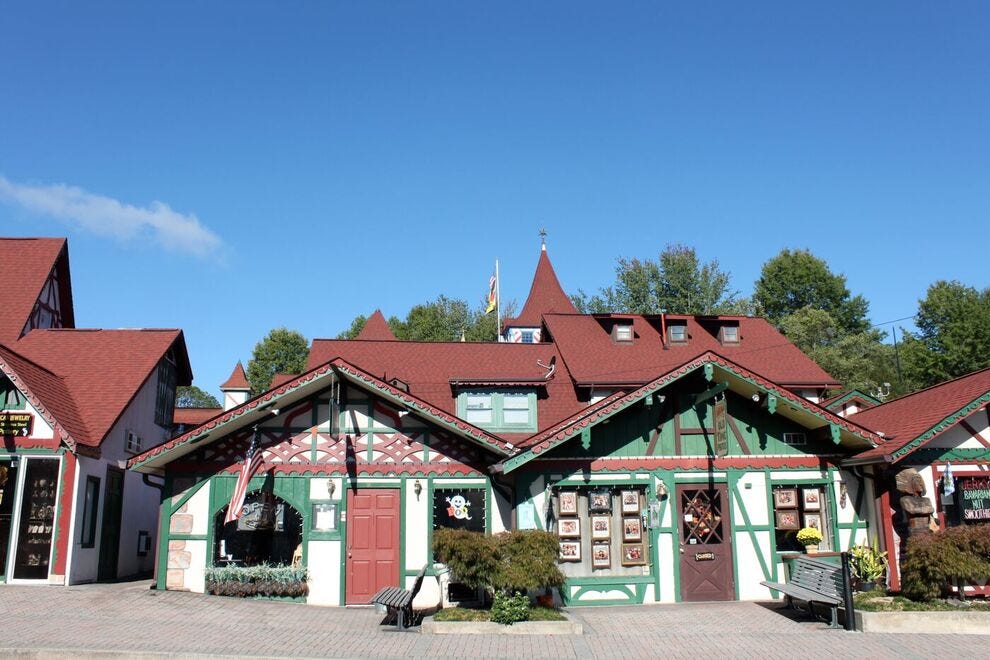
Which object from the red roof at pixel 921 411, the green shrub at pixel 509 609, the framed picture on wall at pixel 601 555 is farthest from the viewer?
the framed picture on wall at pixel 601 555

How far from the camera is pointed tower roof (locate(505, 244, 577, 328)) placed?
149ft

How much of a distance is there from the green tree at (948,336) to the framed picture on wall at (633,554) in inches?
1440

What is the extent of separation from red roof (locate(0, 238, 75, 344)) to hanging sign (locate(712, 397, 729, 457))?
19316 millimetres

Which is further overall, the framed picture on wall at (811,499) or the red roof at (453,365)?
the red roof at (453,365)

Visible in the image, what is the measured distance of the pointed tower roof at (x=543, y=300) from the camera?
4534cm

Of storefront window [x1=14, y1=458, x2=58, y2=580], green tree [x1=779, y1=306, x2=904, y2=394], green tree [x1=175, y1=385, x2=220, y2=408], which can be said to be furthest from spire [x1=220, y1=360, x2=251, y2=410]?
green tree [x1=175, y1=385, x2=220, y2=408]

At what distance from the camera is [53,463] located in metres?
18.9

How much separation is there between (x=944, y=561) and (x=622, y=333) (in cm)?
1486

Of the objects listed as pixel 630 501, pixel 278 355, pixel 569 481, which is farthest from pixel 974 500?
pixel 278 355

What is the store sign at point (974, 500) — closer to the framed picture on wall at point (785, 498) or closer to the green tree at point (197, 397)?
the framed picture on wall at point (785, 498)

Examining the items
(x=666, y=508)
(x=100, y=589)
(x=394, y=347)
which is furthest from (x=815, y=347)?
(x=100, y=589)

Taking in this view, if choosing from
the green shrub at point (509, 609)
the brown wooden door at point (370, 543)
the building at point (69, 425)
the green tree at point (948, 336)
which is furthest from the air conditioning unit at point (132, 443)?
the green tree at point (948, 336)

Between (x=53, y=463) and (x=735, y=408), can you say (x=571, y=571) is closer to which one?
(x=735, y=408)

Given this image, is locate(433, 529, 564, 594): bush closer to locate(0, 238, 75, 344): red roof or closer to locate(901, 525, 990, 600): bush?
locate(901, 525, 990, 600): bush
